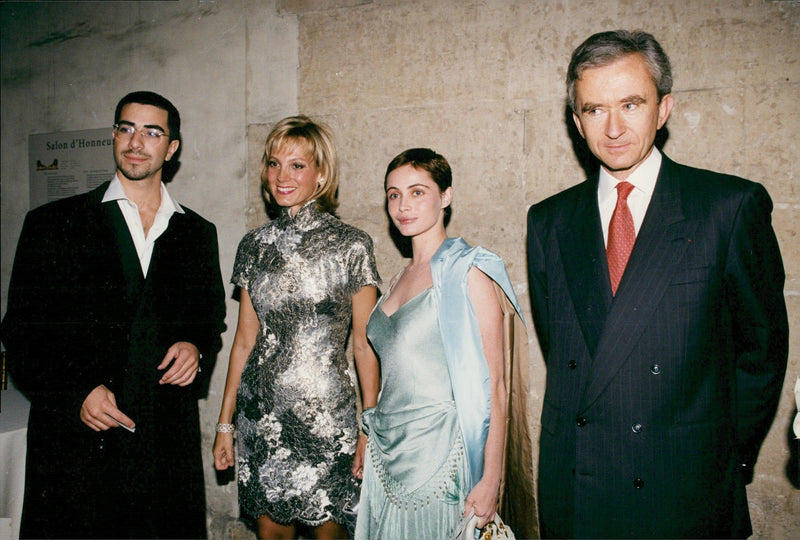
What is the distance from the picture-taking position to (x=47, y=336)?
87.5 inches

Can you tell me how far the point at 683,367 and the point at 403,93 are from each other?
2.07 meters

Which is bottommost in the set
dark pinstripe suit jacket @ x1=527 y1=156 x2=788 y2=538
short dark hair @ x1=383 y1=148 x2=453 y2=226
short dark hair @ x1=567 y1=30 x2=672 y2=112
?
dark pinstripe suit jacket @ x1=527 y1=156 x2=788 y2=538

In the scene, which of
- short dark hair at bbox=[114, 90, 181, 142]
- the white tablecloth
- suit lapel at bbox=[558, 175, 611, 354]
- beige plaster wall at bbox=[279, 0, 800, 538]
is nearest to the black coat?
the white tablecloth

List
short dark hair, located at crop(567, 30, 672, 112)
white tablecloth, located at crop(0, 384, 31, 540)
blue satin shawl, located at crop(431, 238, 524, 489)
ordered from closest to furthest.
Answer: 1. short dark hair, located at crop(567, 30, 672, 112)
2. blue satin shawl, located at crop(431, 238, 524, 489)
3. white tablecloth, located at crop(0, 384, 31, 540)

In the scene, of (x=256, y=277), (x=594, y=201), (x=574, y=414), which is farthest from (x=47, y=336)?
(x=594, y=201)

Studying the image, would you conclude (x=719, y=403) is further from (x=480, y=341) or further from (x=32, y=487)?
(x=32, y=487)

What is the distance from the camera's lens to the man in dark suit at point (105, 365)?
2.20 meters

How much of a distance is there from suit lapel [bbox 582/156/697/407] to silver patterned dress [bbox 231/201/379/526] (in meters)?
1.06

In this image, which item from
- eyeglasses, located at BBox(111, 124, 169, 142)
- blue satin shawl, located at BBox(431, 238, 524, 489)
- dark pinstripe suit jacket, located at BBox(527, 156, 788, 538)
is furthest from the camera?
eyeglasses, located at BBox(111, 124, 169, 142)

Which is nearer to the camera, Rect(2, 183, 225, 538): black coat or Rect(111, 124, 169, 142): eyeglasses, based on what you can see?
Rect(2, 183, 225, 538): black coat

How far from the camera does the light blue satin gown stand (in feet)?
6.16

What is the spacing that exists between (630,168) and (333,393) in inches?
59.3

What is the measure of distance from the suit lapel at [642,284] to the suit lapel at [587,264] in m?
0.05

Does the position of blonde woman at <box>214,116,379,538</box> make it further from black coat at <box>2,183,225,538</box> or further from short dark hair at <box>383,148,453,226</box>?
short dark hair at <box>383,148,453,226</box>
